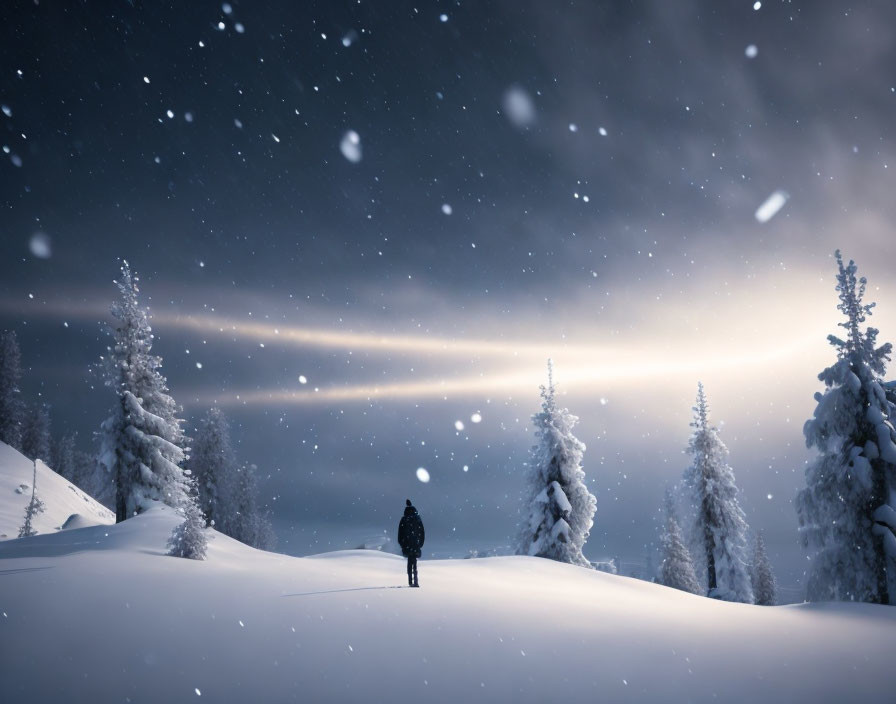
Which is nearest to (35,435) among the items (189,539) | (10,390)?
(10,390)

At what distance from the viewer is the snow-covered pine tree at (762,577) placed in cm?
4212

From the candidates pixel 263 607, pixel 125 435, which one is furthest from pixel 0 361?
pixel 263 607

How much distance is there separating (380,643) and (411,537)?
16.6 feet

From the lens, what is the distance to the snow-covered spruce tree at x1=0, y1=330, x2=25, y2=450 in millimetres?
51156

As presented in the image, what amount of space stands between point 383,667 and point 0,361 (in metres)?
63.8

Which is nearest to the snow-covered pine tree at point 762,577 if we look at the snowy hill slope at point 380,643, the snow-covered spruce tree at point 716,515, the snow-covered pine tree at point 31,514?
the snow-covered spruce tree at point 716,515

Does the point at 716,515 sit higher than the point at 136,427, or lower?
lower

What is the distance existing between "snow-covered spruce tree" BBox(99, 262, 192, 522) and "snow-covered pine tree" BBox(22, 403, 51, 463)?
4455 centimetres

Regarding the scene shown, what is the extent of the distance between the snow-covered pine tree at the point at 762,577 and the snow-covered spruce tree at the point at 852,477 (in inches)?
1146

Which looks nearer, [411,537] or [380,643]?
[380,643]

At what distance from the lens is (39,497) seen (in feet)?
136

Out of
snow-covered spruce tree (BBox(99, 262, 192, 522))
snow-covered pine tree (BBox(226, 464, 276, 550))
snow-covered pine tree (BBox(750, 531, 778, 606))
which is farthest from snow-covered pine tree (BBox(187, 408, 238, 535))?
snow-covered pine tree (BBox(750, 531, 778, 606))

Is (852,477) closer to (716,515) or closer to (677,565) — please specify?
(716,515)

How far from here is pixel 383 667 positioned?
6.83 m
